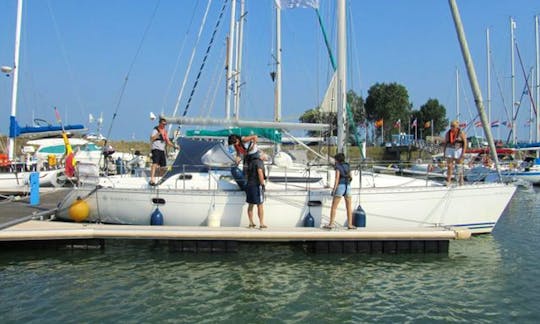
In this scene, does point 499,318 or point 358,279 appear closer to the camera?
point 499,318

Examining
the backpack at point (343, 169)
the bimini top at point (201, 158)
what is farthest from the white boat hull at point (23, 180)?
the backpack at point (343, 169)

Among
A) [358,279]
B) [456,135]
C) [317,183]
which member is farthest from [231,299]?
[456,135]

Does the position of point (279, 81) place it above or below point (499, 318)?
above

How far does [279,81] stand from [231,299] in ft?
34.8

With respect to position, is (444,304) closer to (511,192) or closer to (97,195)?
(511,192)

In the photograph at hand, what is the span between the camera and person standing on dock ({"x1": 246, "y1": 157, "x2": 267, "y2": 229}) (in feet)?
31.5

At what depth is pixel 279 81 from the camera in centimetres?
1650

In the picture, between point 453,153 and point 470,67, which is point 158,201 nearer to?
point 453,153

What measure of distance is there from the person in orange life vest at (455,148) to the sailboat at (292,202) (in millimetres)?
497

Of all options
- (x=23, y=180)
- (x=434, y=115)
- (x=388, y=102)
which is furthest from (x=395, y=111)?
(x=23, y=180)

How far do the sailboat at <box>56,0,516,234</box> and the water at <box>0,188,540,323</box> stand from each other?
71cm

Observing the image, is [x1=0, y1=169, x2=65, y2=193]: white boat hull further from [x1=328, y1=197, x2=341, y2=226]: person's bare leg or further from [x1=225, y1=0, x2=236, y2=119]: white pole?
[x1=328, y1=197, x2=341, y2=226]: person's bare leg

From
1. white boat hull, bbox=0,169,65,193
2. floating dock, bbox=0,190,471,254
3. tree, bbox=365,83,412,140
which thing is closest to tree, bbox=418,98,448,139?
tree, bbox=365,83,412,140

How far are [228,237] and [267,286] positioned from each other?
1955mm
